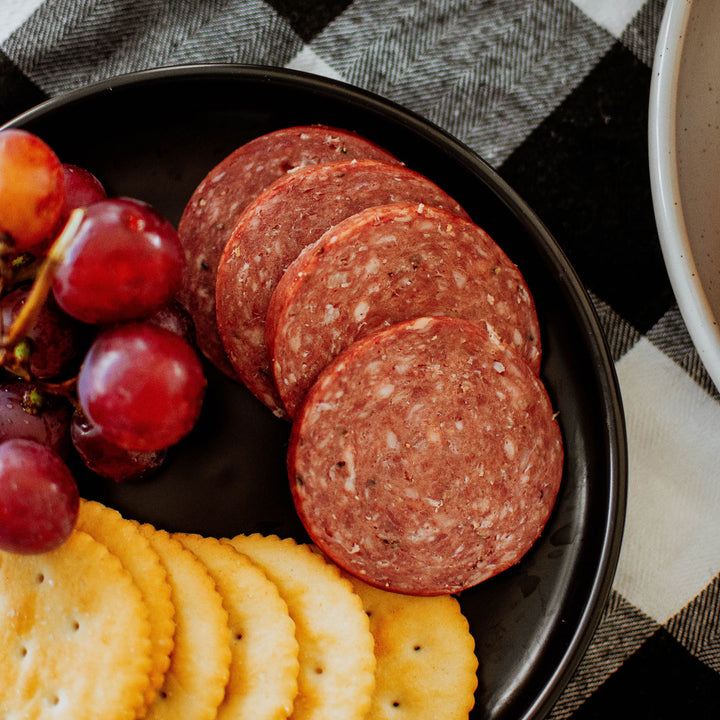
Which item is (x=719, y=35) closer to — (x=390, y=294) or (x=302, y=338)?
(x=390, y=294)

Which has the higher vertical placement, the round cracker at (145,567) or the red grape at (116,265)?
the red grape at (116,265)

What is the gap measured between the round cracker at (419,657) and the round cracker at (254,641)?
127mm

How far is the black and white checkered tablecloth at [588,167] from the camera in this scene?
3.50ft

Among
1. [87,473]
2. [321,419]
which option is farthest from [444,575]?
[87,473]

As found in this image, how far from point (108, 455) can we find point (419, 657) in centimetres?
49

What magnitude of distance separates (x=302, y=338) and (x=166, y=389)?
247mm

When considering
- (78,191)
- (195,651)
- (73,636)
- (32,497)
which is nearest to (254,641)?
(195,651)

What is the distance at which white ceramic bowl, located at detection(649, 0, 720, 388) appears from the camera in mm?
922

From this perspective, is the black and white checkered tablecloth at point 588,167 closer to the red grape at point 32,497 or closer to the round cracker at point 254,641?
the round cracker at point 254,641

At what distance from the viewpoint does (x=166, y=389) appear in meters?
0.65

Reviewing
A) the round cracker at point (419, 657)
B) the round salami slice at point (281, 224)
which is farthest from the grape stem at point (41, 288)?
the round cracker at point (419, 657)

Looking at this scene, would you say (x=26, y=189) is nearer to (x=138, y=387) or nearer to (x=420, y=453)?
(x=138, y=387)

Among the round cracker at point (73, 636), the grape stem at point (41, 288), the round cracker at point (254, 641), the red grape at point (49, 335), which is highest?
the grape stem at point (41, 288)

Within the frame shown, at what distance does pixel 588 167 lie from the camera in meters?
1.08
